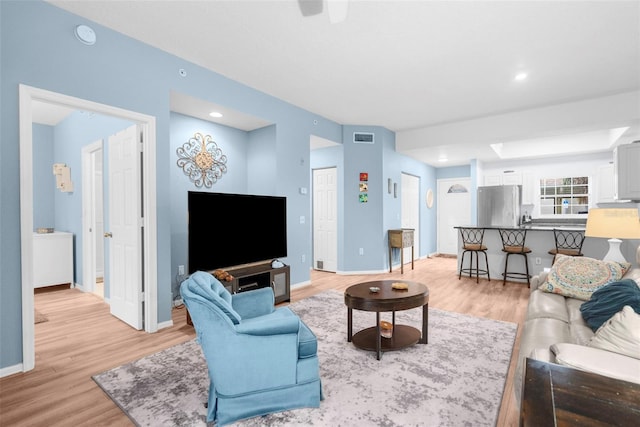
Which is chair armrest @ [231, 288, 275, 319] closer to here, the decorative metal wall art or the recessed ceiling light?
the decorative metal wall art

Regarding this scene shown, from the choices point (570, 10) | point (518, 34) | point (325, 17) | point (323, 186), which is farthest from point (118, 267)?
point (570, 10)

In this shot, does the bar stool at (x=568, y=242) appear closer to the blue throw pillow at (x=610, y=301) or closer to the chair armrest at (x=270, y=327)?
the blue throw pillow at (x=610, y=301)

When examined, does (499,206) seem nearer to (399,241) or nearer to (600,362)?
(399,241)

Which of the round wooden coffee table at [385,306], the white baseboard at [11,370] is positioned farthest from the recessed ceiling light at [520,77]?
the white baseboard at [11,370]

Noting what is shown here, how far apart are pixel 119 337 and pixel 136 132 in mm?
2012

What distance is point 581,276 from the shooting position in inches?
109

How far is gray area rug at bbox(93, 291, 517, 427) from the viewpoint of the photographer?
1.84 m

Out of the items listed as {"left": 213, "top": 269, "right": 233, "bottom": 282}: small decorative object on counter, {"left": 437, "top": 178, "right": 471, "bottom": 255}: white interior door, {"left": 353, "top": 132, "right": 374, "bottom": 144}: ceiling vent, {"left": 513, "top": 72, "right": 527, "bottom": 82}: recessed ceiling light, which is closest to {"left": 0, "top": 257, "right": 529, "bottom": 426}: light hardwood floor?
{"left": 213, "top": 269, "right": 233, "bottom": 282}: small decorative object on counter

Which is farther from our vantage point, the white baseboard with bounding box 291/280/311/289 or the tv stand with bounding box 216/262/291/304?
the white baseboard with bounding box 291/280/311/289

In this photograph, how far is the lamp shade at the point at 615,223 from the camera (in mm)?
2557

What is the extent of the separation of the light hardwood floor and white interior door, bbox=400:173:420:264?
194 centimetres

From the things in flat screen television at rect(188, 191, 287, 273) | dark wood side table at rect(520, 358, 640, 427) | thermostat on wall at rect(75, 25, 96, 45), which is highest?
thermostat on wall at rect(75, 25, 96, 45)

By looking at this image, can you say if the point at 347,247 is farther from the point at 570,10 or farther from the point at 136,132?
the point at 570,10

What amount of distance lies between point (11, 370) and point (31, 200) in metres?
1.27
